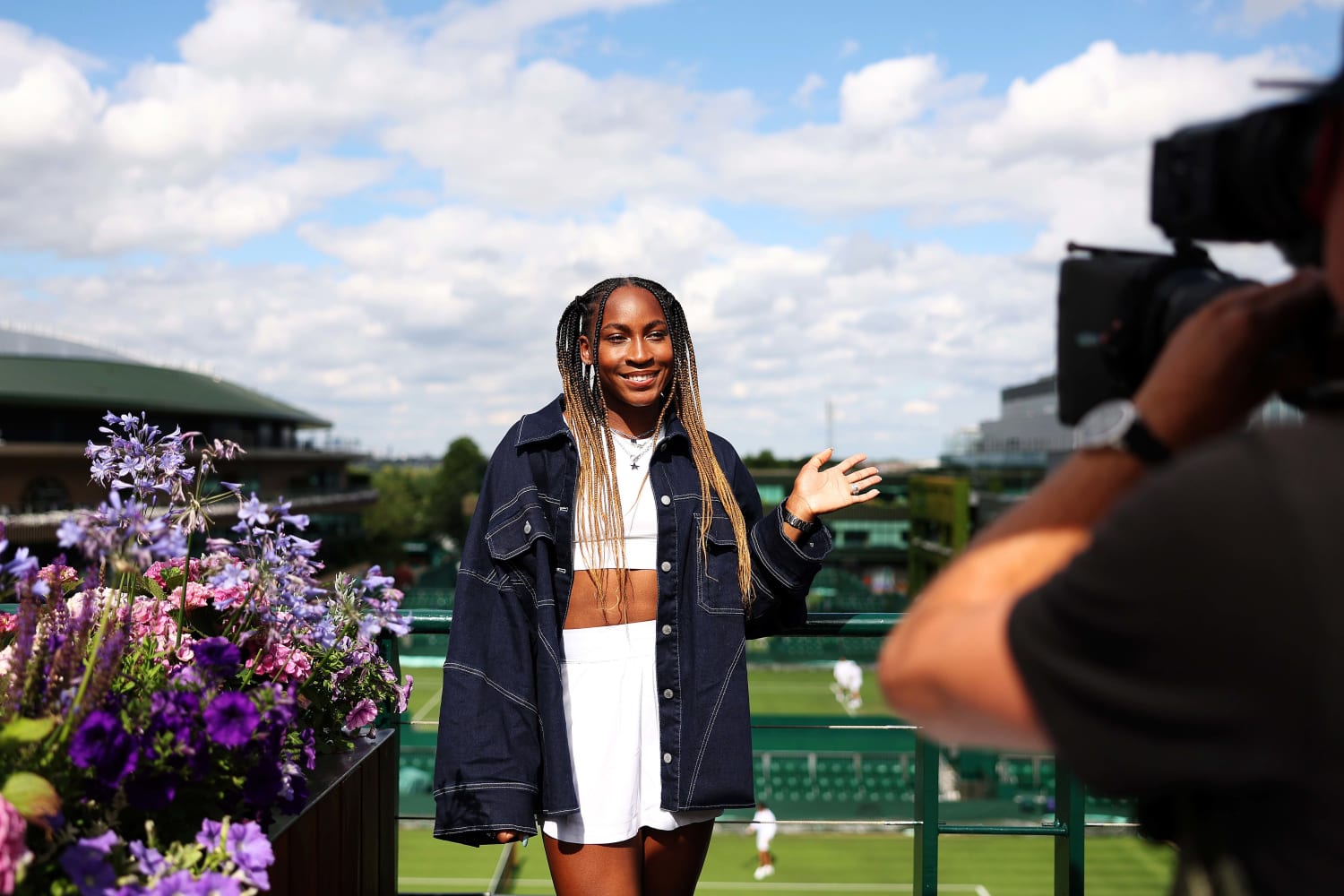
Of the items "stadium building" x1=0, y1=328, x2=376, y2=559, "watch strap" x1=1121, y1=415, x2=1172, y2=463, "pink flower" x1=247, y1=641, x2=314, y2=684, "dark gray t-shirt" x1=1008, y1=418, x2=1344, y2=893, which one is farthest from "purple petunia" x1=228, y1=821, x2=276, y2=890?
"stadium building" x1=0, y1=328, x2=376, y2=559

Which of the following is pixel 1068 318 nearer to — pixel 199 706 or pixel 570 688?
pixel 199 706

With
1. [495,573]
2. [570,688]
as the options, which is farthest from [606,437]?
[570,688]

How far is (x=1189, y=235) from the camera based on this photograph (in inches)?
43.1

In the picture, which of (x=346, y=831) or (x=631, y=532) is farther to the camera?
(x=631, y=532)

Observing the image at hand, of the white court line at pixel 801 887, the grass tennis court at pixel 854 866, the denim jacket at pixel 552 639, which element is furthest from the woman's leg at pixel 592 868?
the white court line at pixel 801 887

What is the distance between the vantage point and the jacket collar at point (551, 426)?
8.82ft

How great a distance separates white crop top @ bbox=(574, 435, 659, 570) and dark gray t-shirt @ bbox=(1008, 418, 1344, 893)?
179cm

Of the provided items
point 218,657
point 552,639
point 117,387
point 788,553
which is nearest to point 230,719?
point 218,657

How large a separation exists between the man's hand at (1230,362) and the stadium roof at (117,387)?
44928 millimetres

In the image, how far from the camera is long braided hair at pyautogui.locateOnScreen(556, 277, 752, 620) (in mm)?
2643

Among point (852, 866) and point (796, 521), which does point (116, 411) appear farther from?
point (796, 521)

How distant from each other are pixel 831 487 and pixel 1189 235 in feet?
5.26

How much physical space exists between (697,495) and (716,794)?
744 mm

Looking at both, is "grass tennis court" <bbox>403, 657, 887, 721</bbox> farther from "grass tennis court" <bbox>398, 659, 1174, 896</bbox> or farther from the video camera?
the video camera
